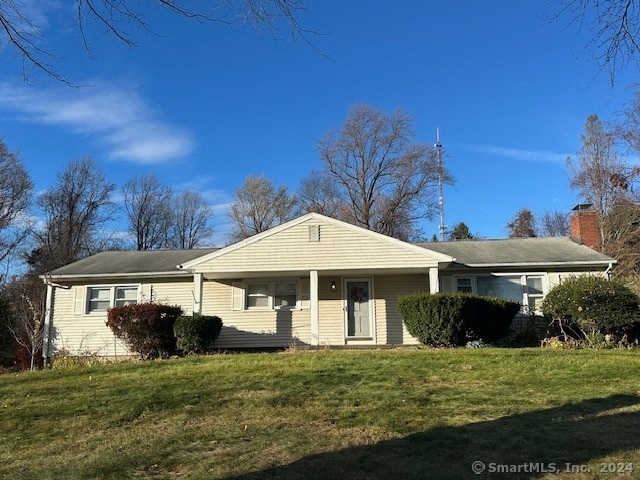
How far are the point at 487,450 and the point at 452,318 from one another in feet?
28.0

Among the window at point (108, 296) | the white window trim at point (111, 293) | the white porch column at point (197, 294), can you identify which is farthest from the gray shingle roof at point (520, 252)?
the window at point (108, 296)

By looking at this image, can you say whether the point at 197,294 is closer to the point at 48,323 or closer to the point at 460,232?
the point at 48,323

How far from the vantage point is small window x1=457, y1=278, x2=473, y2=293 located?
1733 cm

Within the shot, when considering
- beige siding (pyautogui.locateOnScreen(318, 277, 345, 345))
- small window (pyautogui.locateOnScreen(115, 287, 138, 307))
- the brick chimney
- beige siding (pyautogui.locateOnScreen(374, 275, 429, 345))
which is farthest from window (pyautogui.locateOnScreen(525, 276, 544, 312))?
small window (pyautogui.locateOnScreen(115, 287, 138, 307))

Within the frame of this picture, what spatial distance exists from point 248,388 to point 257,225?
31579 millimetres

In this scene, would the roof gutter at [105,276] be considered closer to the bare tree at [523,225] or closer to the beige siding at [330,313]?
the beige siding at [330,313]

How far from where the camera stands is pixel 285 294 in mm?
17406

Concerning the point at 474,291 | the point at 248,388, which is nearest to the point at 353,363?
the point at 248,388

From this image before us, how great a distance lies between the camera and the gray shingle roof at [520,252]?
1684 cm

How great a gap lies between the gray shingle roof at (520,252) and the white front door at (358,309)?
319cm

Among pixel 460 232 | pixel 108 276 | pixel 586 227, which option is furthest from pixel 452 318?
pixel 460 232

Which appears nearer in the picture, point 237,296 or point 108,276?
point 237,296

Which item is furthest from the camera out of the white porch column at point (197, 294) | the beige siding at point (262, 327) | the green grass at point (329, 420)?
the beige siding at point (262, 327)

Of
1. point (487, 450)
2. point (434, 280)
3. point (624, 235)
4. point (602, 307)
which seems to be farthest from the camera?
point (624, 235)
